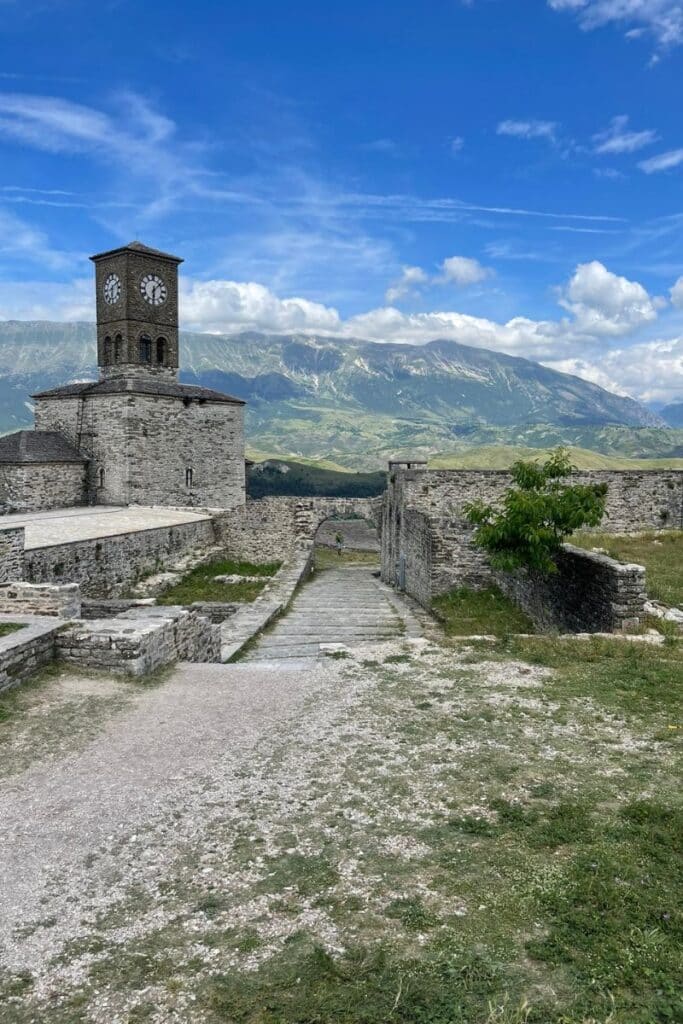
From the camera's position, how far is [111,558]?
73.6 ft

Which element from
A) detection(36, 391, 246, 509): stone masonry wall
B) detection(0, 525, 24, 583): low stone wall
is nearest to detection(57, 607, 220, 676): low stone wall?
detection(0, 525, 24, 583): low stone wall

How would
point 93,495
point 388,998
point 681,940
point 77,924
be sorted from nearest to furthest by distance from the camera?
point 388,998 < point 681,940 < point 77,924 < point 93,495

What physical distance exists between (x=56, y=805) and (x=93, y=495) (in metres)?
33.7

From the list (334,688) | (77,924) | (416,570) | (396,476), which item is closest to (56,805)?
(77,924)

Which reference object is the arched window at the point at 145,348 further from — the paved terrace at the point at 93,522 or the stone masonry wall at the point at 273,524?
the stone masonry wall at the point at 273,524

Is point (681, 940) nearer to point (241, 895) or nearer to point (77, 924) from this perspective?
point (241, 895)

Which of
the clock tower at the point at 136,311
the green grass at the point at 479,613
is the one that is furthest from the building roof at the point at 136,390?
the green grass at the point at 479,613

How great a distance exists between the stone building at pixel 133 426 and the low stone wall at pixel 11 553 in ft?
58.9

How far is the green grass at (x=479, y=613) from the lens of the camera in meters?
14.7

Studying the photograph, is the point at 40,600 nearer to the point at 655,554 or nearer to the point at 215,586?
the point at 215,586

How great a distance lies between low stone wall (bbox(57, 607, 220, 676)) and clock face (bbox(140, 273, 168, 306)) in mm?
35295

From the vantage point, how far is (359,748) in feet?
24.5

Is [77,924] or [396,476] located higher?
[396,476]

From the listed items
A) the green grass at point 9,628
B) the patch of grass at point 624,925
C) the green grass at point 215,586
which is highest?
the green grass at point 9,628
